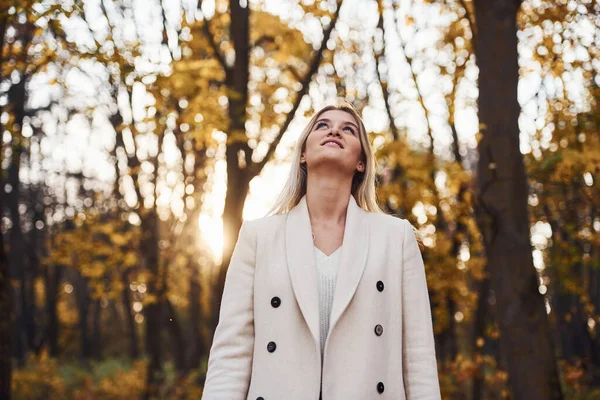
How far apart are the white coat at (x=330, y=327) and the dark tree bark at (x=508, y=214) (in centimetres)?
295

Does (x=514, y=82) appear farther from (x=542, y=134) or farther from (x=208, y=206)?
(x=208, y=206)

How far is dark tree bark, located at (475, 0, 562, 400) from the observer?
5566 millimetres

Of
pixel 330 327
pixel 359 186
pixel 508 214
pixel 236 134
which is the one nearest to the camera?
pixel 330 327

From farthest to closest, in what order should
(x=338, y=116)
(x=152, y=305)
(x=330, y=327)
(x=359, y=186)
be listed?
(x=152, y=305) → (x=359, y=186) → (x=338, y=116) → (x=330, y=327)

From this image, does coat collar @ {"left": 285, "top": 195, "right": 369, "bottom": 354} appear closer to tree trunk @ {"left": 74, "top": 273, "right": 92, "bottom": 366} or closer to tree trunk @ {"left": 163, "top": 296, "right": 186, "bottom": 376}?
tree trunk @ {"left": 163, "top": 296, "right": 186, "bottom": 376}

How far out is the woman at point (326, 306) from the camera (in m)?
2.64

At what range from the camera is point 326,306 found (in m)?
2.79

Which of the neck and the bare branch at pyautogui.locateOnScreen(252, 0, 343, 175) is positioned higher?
the bare branch at pyautogui.locateOnScreen(252, 0, 343, 175)

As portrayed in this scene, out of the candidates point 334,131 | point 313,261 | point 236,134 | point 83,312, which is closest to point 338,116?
point 334,131

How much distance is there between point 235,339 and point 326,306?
0.37 metres

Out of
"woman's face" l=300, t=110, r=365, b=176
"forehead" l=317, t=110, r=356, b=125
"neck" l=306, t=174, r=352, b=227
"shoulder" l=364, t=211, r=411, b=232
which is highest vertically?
"forehead" l=317, t=110, r=356, b=125

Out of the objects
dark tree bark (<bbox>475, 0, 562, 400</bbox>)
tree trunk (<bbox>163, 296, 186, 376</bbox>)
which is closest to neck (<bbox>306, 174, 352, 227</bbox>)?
dark tree bark (<bbox>475, 0, 562, 400</bbox>)

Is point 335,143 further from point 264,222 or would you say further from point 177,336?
point 177,336

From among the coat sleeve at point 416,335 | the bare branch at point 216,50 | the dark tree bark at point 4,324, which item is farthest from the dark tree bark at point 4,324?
the coat sleeve at point 416,335
